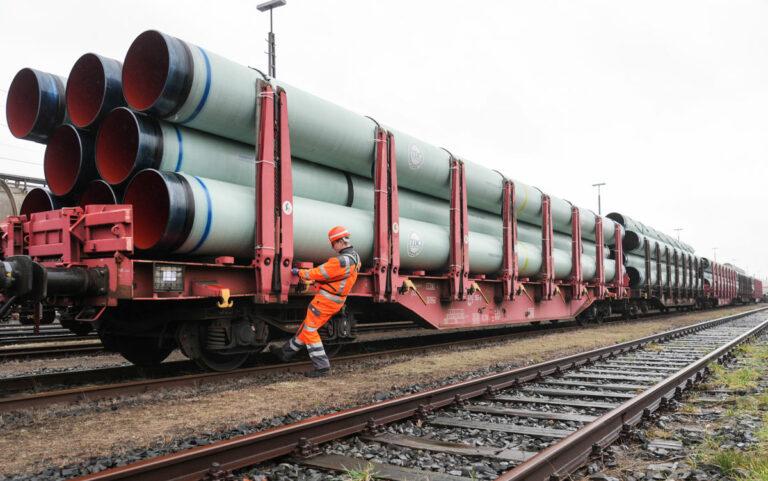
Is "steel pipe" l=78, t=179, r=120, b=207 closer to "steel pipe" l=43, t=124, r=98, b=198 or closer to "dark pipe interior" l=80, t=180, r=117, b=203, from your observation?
"dark pipe interior" l=80, t=180, r=117, b=203

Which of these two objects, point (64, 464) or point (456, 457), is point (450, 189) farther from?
point (64, 464)

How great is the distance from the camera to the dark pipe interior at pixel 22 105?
763cm

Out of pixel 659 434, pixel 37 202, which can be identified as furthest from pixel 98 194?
pixel 659 434

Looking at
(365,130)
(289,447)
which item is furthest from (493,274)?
(289,447)

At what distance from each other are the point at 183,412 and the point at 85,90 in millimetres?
4490

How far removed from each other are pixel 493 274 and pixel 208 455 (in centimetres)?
987

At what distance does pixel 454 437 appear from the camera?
171 inches

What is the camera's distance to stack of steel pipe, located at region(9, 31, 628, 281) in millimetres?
6309

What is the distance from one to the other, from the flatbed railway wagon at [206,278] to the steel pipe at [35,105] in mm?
1319

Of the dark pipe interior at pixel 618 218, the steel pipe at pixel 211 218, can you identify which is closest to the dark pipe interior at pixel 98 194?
the steel pipe at pixel 211 218

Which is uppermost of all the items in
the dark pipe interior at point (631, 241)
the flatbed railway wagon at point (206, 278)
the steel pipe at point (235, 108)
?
the steel pipe at point (235, 108)

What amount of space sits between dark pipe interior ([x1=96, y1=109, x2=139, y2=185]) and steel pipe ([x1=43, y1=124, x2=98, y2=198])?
349 millimetres

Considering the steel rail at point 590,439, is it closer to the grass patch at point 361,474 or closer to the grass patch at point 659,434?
the grass patch at point 659,434

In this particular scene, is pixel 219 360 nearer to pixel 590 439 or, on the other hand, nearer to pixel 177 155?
pixel 177 155
